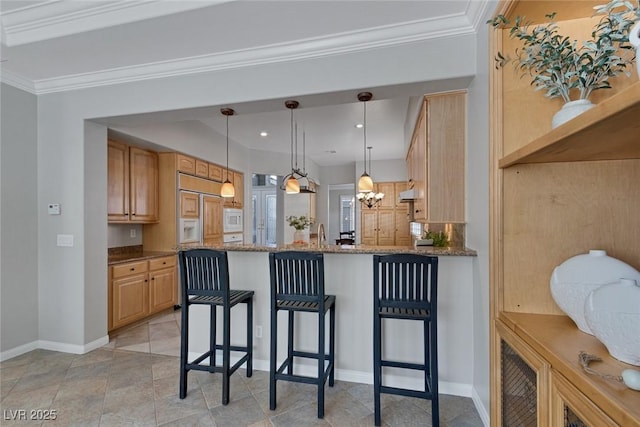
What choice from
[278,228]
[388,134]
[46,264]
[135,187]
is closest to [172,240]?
[135,187]

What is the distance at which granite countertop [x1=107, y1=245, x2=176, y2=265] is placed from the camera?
379 cm

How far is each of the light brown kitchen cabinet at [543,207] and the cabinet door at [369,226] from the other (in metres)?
6.06

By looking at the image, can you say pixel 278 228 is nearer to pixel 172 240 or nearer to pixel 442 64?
pixel 172 240

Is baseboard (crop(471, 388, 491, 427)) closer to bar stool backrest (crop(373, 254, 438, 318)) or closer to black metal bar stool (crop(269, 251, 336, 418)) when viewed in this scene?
bar stool backrest (crop(373, 254, 438, 318))

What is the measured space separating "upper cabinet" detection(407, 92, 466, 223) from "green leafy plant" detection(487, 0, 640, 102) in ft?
3.79

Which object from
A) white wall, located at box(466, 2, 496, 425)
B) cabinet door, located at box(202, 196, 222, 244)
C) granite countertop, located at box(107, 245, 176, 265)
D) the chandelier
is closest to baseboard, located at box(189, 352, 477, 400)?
white wall, located at box(466, 2, 496, 425)

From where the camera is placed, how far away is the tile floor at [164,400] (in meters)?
2.05

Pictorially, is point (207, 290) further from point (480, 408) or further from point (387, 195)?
point (387, 195)

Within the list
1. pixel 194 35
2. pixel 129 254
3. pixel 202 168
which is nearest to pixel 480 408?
pixel 194 35

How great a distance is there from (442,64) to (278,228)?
6017 mm

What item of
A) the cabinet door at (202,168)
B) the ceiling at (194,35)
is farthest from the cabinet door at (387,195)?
the ceiling at (194,35)

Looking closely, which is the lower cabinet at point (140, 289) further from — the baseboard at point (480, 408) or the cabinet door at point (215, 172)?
the baseboard at point (480, 408)

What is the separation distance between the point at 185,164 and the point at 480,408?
4.59 metres

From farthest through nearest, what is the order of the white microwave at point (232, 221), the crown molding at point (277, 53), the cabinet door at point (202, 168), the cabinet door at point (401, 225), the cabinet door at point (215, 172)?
the cabinet door at point (401, 225)
the white microwave at point (232, 221)
the cabinet door at point (215, 172)
the cabinet door at point (202, 168)
the crown molding at point (277, 53)
